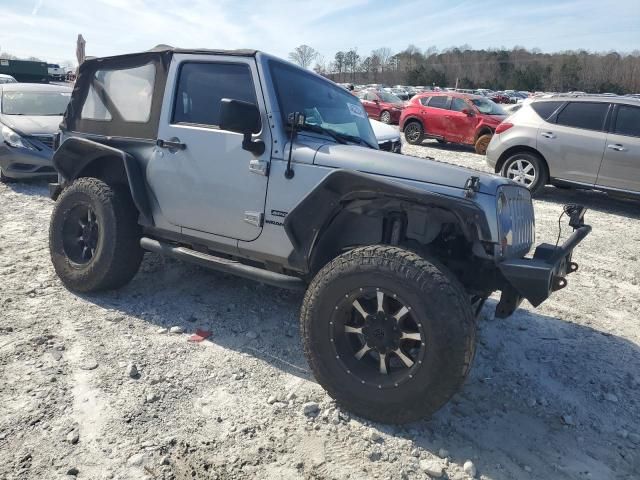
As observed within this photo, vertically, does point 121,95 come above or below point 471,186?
above

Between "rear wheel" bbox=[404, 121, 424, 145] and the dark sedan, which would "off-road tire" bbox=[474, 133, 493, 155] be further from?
the dark sedan

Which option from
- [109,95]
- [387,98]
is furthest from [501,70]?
[109,95]

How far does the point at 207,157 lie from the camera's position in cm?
348

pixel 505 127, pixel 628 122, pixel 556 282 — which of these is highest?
pixel 628 122

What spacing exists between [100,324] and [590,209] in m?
7.86

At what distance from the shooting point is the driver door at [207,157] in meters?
3.32

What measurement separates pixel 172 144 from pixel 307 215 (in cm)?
131

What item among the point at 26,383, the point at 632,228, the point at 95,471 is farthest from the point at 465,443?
the point at 632,228

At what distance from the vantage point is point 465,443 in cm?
269

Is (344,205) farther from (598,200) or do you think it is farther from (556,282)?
(598,200)

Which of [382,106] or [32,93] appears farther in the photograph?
[382,106]

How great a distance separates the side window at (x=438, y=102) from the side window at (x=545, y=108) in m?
6.02

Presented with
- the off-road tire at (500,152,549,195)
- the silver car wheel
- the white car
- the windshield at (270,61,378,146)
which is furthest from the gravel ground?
the silver car wheel

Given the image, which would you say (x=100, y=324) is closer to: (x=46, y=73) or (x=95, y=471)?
(x=95, y=471)
